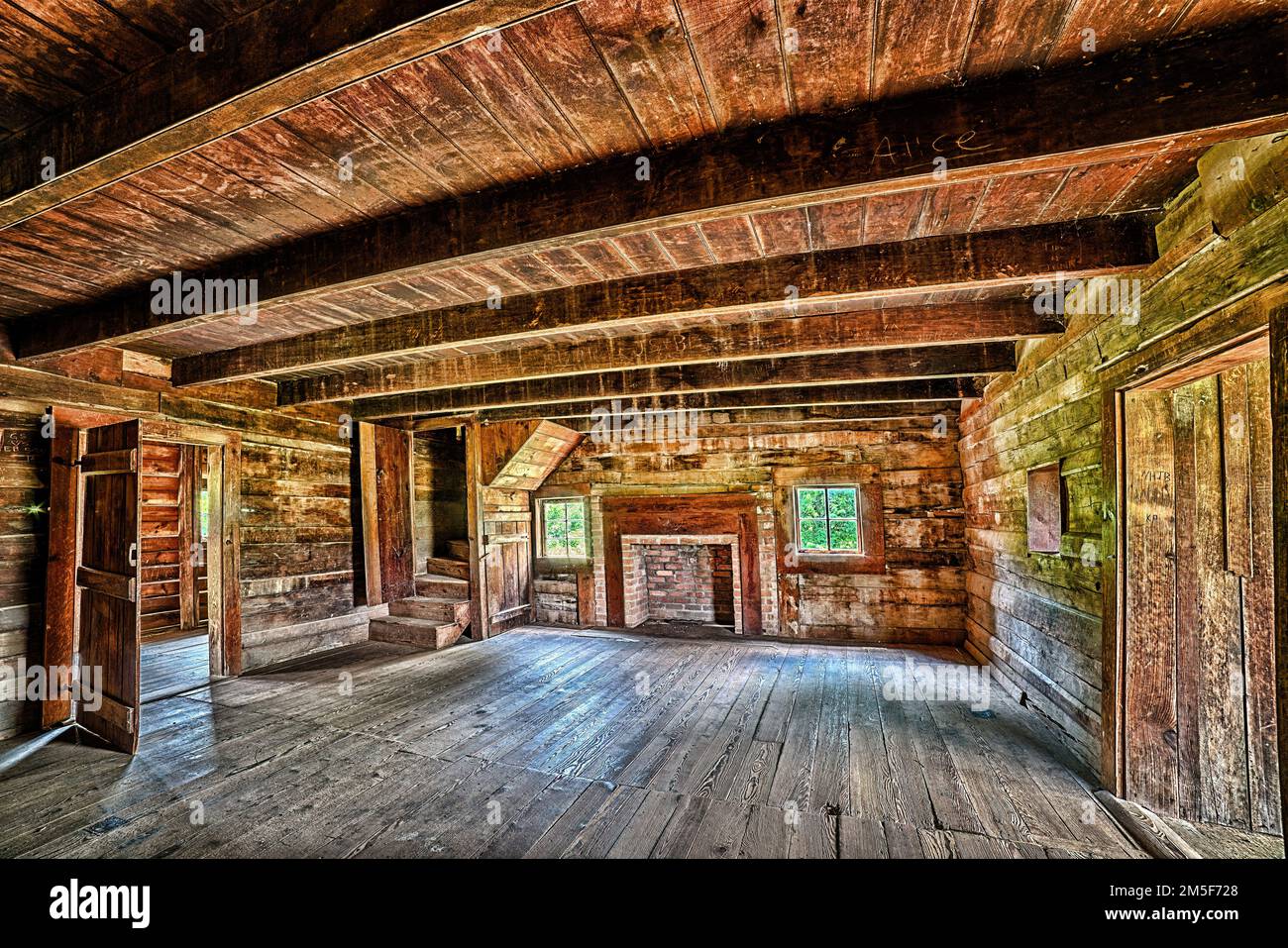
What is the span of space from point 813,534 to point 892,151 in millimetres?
4855

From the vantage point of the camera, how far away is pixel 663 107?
157 cm

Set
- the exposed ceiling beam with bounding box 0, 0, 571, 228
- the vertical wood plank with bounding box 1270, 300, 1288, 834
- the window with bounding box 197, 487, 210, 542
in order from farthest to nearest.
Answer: the window with bounding box 197, 487, 210, 542
the vertical wood plank with bounding box 1270, 300, 1288, 834
the exposed ceiling beam with bounding box 0, 0, 571, 228

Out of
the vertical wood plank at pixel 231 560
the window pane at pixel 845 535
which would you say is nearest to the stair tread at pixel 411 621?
the vertical wood plank at pixel 231 560

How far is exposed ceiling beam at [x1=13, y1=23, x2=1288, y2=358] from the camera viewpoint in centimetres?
137

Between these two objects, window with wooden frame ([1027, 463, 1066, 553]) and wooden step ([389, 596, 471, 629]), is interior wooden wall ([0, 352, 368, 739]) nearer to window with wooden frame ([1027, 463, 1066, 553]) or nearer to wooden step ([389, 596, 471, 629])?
wooden step ([389, 596, 471, 629])

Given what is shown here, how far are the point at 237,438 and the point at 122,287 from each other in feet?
7.00

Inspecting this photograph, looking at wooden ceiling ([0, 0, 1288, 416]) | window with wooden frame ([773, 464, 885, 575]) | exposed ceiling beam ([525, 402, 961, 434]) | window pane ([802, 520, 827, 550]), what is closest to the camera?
wooden ceiling ([0, 0, 1288, 416])

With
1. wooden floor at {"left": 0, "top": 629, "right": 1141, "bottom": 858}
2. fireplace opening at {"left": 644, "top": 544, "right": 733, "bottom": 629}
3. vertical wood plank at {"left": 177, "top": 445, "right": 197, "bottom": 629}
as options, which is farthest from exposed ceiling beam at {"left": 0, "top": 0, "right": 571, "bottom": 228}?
vertical wood plank at {"left": 177, "top": 445, "right": 197, "bottom": 629}

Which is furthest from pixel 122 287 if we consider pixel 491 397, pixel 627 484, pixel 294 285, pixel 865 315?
pixel 627 484

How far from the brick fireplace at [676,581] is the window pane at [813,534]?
93 centimetres

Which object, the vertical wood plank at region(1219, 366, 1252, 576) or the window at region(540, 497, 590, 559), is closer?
the vertical wood plank at region(1219, 366, 1252, 576)

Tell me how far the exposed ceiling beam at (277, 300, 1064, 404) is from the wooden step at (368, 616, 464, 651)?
2610mm

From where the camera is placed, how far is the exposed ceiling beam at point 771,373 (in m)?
3.73

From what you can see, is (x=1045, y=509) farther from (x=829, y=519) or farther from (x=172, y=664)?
(x=172, y=664)
